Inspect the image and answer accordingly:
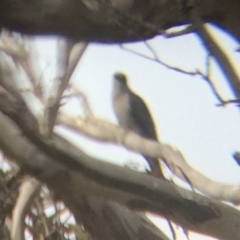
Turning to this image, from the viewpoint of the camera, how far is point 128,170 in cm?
66

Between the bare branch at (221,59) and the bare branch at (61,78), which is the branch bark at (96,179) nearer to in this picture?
the bare branch at (61,78)

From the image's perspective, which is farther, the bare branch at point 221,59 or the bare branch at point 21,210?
the bare branch at point 21,210

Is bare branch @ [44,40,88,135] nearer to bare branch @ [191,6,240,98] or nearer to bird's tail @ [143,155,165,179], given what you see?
bird's tail @ [143,155,165,179]

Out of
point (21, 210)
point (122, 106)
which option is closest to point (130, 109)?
point (122, 106)

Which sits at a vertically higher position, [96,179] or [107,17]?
[107,17]

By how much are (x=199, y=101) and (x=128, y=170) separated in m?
0.25

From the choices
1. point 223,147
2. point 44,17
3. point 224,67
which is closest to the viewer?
point 224,67

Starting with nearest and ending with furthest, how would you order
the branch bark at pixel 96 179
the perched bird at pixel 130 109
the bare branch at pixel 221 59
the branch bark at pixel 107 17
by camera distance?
1. the bare branch at pixel 221 59
2. the branch bark at pixel 107 17
3. the branch bark at pixel 96 179
4. the perched bird at pixel 130 109

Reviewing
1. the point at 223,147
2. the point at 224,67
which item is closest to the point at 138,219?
the point at 223,147

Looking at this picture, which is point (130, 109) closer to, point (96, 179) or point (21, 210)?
point (21, 210)

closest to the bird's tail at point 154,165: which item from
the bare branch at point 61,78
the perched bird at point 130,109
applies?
the bare branch at point 61,78

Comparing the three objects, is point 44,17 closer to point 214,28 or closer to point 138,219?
point 214,28

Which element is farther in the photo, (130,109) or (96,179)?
(130,109)

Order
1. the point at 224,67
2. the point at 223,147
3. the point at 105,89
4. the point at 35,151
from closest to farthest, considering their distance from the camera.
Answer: the point at 224,67 < the point at 35,151 < the point at 223,147 < the point at 105,89
